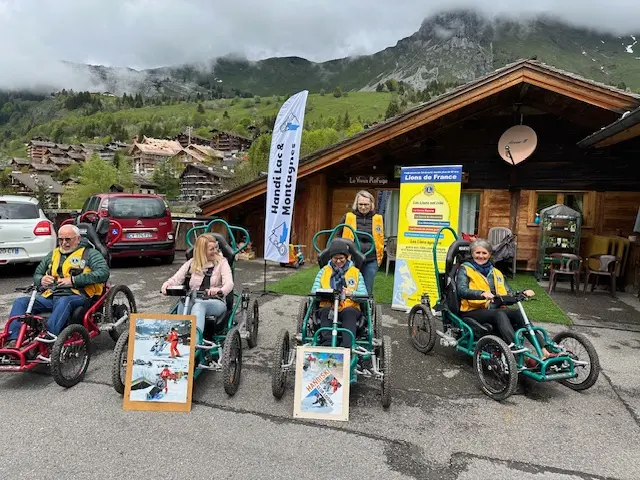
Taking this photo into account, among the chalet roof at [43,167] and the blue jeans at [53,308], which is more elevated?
the chalet roof at [43,167]

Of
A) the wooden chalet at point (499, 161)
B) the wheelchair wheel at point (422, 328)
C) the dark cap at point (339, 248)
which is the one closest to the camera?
the dark cap at point (339, 248)

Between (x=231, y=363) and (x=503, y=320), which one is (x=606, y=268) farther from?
(x=231, y=363)

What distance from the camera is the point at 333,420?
10.8 ft

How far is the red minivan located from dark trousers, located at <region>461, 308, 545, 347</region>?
826 centimetres

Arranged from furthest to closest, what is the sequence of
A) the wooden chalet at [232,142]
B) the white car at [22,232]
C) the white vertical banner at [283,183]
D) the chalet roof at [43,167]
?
the wooden chalet at [232,142] → the chalet roof at [43,167] → the white car at [22,232] → the white vertical banner at [283,183]

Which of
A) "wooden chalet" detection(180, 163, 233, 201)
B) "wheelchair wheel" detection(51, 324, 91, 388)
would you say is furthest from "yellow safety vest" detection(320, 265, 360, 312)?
"wooden chalet" detection(180, 163, 233, 201)

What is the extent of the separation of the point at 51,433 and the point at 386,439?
2.42 metres

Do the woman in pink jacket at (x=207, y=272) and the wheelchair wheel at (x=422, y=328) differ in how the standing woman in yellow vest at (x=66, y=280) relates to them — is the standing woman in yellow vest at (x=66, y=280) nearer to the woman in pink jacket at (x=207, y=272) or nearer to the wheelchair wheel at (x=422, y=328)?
the woman in pink jacket at (x=207, y=272)

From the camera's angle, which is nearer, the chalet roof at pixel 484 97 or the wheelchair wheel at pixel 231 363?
the wheelchair wheel at pixel 231 363

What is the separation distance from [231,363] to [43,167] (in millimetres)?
123709

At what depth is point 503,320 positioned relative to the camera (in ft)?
13.2

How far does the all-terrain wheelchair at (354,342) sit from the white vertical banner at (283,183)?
2918 millimetres

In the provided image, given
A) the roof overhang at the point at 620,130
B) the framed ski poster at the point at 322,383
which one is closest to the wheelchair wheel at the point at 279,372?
the framed ski poster at the point at 322,383

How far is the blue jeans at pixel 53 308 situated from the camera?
3871mm
